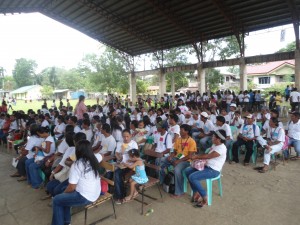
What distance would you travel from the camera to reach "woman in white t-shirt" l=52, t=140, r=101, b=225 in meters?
2.97

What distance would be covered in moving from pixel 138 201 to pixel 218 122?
258 cm

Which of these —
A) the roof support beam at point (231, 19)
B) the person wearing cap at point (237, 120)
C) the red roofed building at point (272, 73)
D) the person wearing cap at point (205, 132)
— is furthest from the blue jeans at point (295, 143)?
the red roofed building at point (272, 73)

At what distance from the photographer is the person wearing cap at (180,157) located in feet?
13.7

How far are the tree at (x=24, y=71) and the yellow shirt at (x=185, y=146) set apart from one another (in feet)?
249

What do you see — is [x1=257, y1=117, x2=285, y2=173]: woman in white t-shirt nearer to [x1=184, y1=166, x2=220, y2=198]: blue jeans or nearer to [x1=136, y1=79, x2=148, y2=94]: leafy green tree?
[x1=184, y1=166, x2=220, y2=198]: blue jeans

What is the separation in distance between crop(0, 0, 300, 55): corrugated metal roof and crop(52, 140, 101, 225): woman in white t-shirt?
11.2 metres

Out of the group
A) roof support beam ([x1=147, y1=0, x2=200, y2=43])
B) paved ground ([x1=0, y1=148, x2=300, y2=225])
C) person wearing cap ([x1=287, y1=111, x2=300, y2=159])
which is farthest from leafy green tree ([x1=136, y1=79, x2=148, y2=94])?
paved ground ([x1=0, y1=148, x2=300, y2=225])

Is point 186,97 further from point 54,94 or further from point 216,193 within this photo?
point 54,94

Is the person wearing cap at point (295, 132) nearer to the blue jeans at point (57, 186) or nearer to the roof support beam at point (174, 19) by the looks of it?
the blue jeans at point (57, 186)

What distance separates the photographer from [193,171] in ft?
13.1

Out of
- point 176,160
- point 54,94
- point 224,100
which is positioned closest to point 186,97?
point 224,100

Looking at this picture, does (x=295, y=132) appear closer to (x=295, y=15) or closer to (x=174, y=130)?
(x=174, y=130)

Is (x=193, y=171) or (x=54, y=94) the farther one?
(x=54, y=94)

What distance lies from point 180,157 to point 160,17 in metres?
12.3
